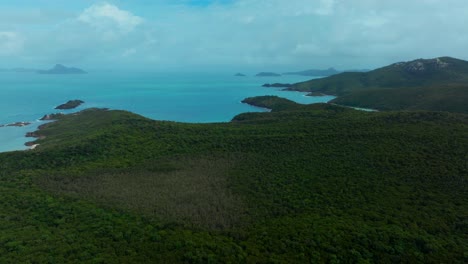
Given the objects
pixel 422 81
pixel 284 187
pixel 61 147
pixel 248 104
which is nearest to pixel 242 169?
pixel 284 187

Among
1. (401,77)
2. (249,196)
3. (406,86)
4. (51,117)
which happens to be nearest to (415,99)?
(406,86)

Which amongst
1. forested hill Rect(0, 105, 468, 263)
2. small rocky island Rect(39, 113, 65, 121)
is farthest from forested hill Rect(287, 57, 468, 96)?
small rocky island Rect(39, 113, 65, 121)

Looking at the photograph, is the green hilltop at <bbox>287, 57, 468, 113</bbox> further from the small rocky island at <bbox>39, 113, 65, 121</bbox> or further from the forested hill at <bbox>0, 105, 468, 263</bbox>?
the small rocky island at <bbox>39, 113, 65, 121</bbox>

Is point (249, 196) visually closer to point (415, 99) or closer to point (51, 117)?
point (51, 117)

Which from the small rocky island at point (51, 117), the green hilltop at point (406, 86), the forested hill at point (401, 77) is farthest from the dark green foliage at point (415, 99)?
the small rocky island at point (51, 117)

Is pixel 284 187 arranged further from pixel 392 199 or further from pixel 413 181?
pixel 413 181

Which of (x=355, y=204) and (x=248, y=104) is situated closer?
(x=355, y=204)
